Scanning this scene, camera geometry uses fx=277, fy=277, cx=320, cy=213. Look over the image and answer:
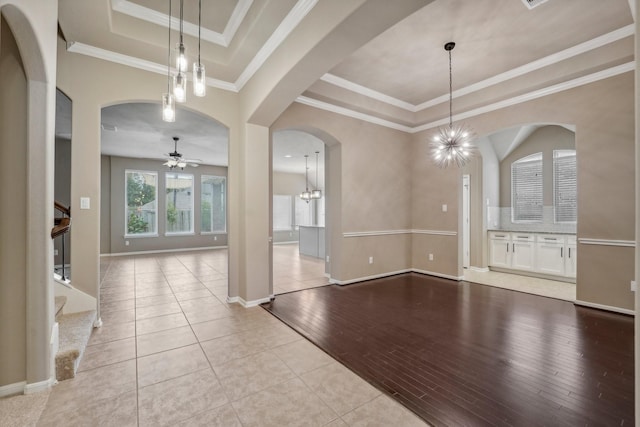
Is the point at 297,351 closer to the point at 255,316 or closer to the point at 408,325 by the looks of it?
the point at 255,316

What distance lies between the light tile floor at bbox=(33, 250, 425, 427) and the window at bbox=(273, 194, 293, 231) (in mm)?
7963

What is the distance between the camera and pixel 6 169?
186cm

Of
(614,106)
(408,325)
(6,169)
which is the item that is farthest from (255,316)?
(614,106)

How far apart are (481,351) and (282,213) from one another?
9763mm

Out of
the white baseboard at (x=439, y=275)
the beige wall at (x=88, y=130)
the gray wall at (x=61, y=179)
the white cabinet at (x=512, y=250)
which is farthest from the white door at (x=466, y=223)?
the gray wall at (x=61, y=179)

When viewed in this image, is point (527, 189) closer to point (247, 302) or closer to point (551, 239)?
point (551, 239)

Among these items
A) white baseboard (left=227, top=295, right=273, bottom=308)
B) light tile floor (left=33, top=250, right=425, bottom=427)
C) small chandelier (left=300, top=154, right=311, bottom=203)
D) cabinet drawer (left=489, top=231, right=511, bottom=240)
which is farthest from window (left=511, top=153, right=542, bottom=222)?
light tile floor (left=33, top=250, right=425, bottom=427)

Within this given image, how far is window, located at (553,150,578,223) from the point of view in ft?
18.4

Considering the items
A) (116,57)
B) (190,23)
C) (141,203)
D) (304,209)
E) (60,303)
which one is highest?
(190,23)

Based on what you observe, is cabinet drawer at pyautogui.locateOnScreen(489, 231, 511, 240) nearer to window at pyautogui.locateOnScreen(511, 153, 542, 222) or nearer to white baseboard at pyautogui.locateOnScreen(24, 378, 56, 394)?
window at pyautogui.locateOnScreen(511, 153, 542, 222)

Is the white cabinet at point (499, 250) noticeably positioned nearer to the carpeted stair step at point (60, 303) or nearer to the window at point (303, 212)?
the carpeted stair step at point (60, 303)

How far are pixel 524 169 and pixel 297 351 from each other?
6.52m

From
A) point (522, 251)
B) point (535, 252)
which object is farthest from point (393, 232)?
point (535, 252)

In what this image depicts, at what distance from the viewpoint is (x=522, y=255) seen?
5.49m
